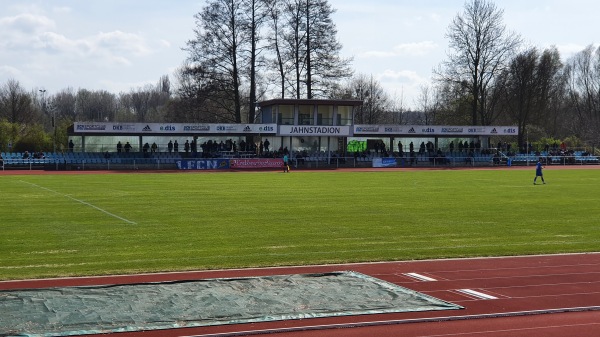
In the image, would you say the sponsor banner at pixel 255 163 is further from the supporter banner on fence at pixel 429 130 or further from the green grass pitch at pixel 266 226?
the green grass pitch at pixel 266 226

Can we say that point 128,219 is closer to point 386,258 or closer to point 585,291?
point 386,258

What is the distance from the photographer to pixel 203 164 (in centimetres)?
5528

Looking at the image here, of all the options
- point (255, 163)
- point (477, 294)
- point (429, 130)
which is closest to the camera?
point (477, 294)

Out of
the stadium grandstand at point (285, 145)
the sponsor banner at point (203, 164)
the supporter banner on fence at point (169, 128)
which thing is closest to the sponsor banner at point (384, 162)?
the stadium grandstand at point (285, 145)

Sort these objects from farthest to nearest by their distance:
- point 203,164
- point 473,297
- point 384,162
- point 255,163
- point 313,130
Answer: point 313,130, point 384,162, point 255,163, point 203,164, point 473,297

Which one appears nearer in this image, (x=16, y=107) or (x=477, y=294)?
(x=477, y=294)

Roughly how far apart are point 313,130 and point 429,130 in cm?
1282

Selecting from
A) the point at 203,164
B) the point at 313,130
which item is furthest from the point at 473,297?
the point at 313,130

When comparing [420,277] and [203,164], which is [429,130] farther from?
[420,277]

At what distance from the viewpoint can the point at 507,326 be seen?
9.27m

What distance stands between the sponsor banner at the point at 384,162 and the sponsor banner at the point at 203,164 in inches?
578

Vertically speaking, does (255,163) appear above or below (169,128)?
below

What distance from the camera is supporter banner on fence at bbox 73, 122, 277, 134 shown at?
55719 mm

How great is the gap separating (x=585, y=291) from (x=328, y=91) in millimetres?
60992
